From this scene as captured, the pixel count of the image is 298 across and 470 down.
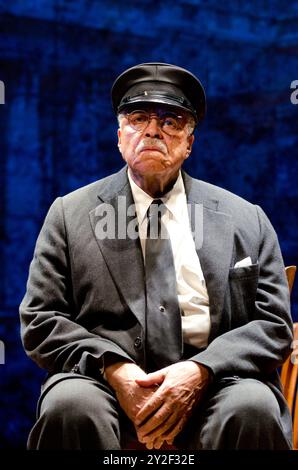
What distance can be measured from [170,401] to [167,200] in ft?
2.03

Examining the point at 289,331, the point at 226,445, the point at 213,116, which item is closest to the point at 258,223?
the point at 289,331

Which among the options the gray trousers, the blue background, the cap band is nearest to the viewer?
the gray trousers

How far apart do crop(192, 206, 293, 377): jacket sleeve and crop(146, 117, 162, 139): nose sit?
1.45ft

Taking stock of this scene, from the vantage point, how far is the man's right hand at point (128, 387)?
197 cm

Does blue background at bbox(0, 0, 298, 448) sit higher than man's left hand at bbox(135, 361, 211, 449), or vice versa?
blue background at bbox(0, 0, 298, 448)

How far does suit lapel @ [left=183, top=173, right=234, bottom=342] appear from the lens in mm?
2157

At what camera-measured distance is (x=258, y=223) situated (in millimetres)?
2330

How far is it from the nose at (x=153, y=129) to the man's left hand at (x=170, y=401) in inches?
25.2
